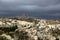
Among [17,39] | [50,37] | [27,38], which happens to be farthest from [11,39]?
[50,37]

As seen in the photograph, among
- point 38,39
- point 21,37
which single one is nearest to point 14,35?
point 21,37

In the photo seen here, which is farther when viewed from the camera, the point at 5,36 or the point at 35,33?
the point at 35,33

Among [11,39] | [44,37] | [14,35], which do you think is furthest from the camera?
[44,37]

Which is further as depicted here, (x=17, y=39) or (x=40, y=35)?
(x=40, y=35)

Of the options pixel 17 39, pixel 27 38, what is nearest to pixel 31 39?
pixel 27 38

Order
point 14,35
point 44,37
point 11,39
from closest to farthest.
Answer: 1. point 11,39
2. point 14,35
3. point 44,37

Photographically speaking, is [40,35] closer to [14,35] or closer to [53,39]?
[53,39]

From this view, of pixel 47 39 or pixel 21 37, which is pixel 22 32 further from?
pixel 47 39
